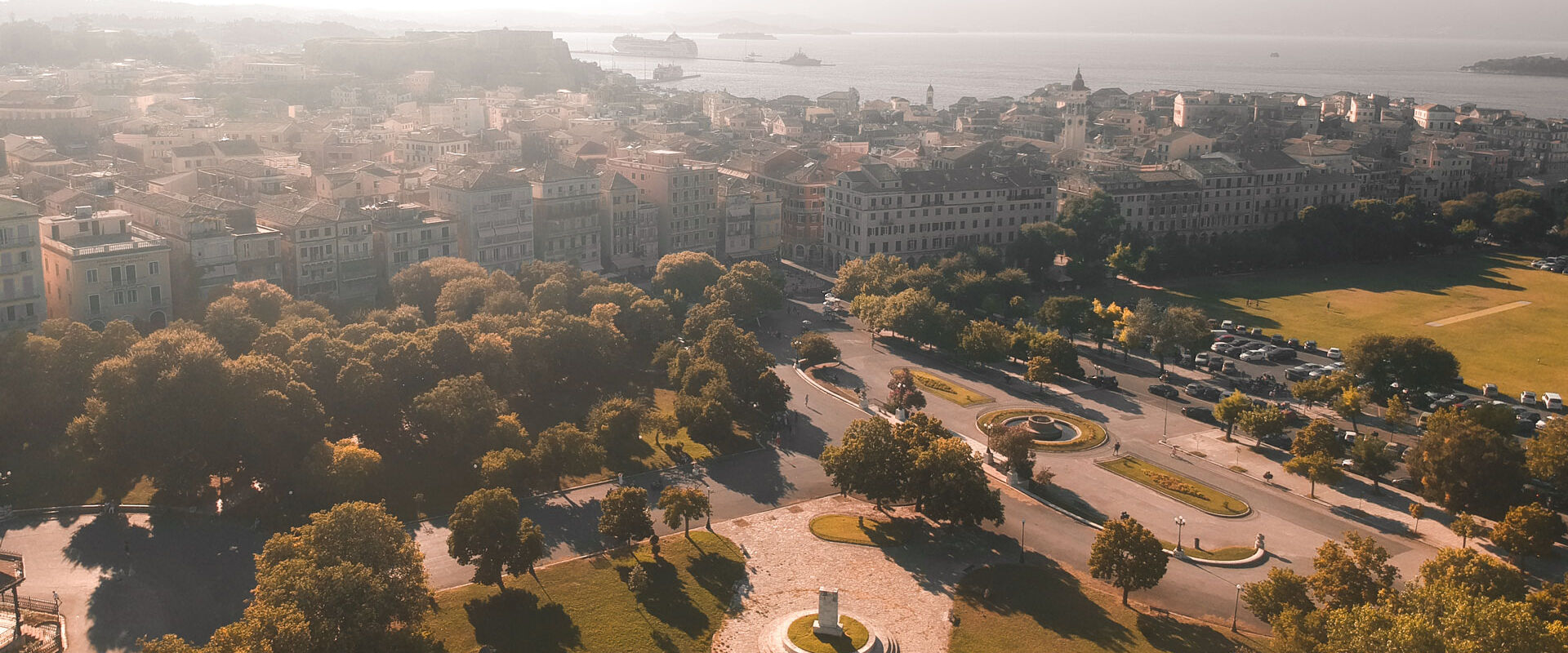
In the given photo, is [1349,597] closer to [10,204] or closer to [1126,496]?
[1126,496]

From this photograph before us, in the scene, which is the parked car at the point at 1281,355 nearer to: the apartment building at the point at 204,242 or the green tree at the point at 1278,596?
the green tree at the point at 1278,596

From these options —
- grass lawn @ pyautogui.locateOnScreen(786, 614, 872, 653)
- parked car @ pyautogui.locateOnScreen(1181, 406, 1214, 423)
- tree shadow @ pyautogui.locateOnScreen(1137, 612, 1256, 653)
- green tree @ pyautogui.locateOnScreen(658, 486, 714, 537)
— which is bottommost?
tree shadow @ pyautogui.locateOnScreen(1137, 612, 1256, 653)

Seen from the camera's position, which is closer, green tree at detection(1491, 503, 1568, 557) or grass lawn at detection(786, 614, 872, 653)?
grass lawn at detection(786, 614, 872, 653)

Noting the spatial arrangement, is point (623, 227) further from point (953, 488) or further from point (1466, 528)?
point (1466, 528)

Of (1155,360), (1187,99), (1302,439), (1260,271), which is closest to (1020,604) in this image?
(1302,439)

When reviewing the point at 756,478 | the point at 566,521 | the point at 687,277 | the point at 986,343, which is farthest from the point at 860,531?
the point at 687,277

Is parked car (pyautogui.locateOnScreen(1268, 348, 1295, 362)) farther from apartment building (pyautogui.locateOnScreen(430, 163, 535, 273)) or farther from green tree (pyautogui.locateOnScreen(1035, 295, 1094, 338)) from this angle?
apartment building (pyautogui.locateOnScreen(430, 163, 535, 273))

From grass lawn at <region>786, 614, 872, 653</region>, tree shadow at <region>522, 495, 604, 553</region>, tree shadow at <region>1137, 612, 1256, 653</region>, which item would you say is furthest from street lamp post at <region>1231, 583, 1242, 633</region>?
tree shadow at <region>522, 495, 604, 553</region>

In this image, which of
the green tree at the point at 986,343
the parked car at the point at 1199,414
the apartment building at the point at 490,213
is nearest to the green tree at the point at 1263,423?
the parked car at the point at 1199,414
